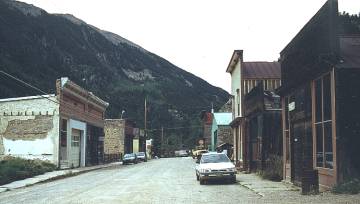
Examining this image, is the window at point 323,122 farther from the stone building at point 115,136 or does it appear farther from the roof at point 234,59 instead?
the stone building at point 115,136

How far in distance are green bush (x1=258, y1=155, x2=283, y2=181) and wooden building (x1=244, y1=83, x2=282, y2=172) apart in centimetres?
35

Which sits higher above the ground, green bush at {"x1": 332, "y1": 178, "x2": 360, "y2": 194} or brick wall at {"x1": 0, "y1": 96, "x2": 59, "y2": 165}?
brick wall at {"x1": 0, "y1": 96, "x2": 59, "y2": 165}

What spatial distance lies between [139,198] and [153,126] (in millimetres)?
123036

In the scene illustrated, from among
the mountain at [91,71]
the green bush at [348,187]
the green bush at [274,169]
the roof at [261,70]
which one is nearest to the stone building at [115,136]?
the mountain at [91,71]

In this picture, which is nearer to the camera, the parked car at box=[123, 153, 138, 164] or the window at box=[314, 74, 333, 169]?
the window at box=[314, 74, 333, 169]

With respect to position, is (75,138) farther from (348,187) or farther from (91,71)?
(91,71)

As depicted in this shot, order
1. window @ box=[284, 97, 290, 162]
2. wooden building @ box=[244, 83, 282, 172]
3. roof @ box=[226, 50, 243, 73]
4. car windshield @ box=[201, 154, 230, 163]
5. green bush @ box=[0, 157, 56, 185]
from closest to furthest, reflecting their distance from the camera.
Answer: window @ box=[284, 97, 290, 162] → car windshield @ box=[201, 154, 230, 163] → wooden building @ box=[244, 83, 282, 172] → green bush @ box=[0, 157, 56, 185] → roof @ box=[226, 50, 243, 73]

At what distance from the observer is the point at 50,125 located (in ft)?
148

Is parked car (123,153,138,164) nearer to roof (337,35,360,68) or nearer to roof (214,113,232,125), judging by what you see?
roof (214,113,232,125)

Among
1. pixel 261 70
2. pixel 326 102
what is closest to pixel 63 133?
pixel 261 70

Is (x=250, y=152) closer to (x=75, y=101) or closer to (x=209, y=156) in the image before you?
(x=209, y=156)

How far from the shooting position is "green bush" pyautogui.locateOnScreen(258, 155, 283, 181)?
84.0ft

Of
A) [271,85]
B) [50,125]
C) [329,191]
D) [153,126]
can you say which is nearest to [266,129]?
[271,85]

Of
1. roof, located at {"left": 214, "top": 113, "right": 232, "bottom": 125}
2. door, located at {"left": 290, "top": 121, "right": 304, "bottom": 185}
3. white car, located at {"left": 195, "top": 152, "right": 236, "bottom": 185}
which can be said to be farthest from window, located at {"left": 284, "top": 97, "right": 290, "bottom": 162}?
roof, located at {"left": 214, "top": 113, "right": 232, "bottom": 125}
